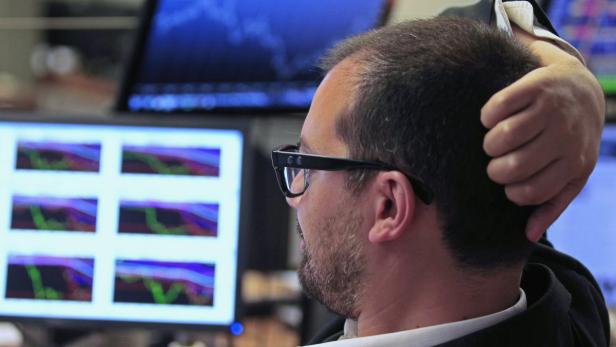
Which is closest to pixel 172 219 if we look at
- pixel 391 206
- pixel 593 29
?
pixel 391 206

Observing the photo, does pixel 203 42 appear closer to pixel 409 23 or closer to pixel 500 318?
pixel 409 23

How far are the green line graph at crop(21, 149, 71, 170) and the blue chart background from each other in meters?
0.25

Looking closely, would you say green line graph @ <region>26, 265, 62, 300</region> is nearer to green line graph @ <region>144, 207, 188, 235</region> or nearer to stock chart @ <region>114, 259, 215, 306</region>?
stock chart @ <region>114, 259, 215, 306</region>

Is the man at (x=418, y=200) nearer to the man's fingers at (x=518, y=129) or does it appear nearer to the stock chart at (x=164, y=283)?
the man's fingers at (x=518, y=129)

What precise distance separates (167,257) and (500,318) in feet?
2.91

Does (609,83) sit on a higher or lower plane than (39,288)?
higher

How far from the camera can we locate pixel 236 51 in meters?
1.79

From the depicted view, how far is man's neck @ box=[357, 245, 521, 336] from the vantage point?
36.4 inches

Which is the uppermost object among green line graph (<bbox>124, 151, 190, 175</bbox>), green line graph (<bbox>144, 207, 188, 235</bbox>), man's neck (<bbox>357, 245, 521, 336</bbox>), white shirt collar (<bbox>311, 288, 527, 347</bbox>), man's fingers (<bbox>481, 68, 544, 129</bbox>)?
green line graph (<bbox>124, 151, 190, 175</bbox>)

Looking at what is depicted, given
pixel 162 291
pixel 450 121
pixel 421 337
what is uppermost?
pixel 450 121

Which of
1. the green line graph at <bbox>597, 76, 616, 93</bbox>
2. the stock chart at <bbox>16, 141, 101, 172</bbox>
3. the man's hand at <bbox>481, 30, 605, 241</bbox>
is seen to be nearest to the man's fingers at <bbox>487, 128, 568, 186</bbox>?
the man's hand at <bbox>481, 30, 605, 241</bbox>

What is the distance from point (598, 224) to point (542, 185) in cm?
124

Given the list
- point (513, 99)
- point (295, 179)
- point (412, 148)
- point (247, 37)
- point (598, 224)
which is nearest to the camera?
point (513, 99)

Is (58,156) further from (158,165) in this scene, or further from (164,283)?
(164,283)
